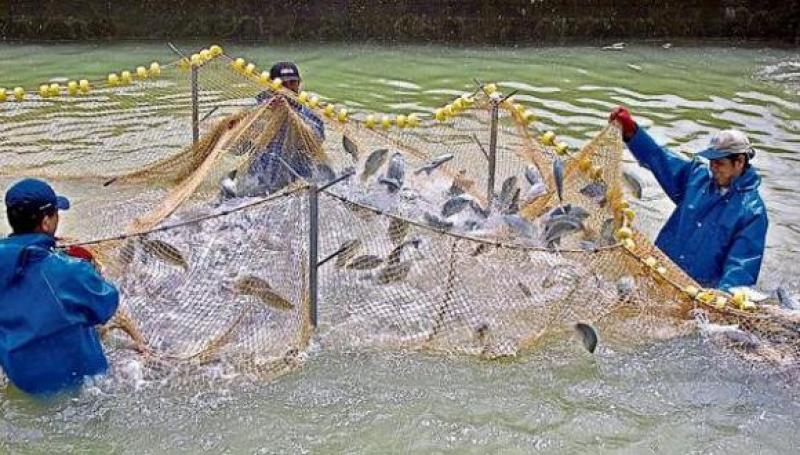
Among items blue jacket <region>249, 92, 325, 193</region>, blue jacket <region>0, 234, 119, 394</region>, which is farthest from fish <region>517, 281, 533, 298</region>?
blue jacket <region>0, 234, 119, 394</region>

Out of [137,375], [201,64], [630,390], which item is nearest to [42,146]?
[201,64]

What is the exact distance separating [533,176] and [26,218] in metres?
3.52

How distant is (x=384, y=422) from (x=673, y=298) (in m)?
1.78

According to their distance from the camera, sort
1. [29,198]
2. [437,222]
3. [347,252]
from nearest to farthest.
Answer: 1. [29,198]
2. [347,252]
3. [437,222]

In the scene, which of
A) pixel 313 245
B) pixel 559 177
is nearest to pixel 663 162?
pixel 559 177

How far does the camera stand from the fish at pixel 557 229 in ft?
18.0

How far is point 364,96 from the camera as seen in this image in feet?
39.7

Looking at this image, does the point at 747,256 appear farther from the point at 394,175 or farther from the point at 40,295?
the point at 40,295

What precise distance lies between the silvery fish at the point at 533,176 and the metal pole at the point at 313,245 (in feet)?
6.69

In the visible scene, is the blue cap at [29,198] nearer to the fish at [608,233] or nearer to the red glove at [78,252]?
the red glove at [78,252]

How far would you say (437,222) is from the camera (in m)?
5.68

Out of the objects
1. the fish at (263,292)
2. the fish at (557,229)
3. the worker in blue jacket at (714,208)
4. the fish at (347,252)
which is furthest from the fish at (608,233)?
the fish at (263,292)

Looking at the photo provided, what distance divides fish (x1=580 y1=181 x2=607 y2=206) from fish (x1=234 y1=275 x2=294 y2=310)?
2163mm

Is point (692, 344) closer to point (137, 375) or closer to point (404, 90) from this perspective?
point (137, 375)
